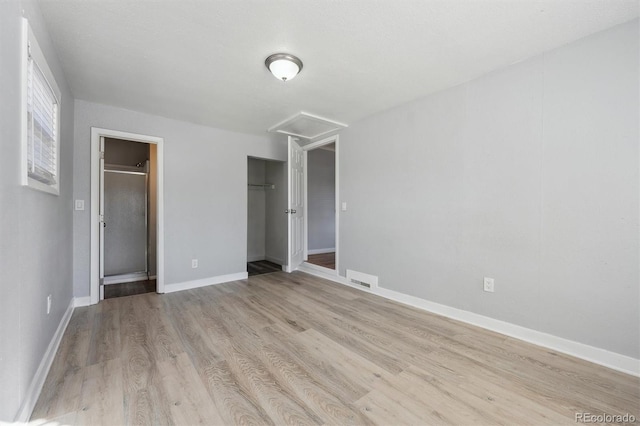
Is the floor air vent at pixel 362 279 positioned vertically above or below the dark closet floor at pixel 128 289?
above

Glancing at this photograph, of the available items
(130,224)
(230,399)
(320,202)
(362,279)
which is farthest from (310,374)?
(320,202)

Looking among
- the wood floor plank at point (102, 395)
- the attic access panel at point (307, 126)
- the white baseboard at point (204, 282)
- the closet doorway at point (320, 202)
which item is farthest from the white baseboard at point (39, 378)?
the closet doorway at point (320, 202)

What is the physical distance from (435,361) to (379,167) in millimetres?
2236

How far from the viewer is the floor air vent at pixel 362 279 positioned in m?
3.46

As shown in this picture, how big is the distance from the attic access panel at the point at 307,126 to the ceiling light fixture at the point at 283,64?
3.70 ft

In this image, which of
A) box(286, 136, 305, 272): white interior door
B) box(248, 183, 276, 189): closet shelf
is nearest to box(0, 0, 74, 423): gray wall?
box(286, 136, 305, 272): white interior door

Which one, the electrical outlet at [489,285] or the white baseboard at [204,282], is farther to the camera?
the white baseboard at [204,282]

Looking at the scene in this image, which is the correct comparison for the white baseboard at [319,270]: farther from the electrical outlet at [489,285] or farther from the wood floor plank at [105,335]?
the wood floor plank at [105,335]

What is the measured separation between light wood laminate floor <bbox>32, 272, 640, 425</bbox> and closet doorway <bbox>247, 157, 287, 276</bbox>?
2.65 metres

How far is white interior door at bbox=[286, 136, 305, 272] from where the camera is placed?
3.82 m

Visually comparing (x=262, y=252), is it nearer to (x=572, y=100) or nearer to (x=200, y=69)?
(x=200, y=69)

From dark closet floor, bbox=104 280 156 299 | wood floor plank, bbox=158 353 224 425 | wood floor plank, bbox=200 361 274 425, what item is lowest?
wood floor plank, bbox=200 361 274 425

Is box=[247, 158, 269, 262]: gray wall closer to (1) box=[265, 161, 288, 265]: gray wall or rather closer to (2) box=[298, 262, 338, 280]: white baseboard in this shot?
(1) box=[265, 161, 288, 265]: gray wall

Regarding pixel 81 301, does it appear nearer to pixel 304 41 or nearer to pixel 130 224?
pixel 130 224
